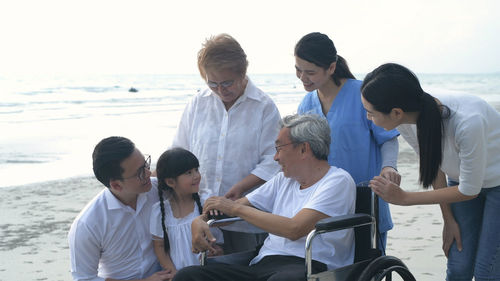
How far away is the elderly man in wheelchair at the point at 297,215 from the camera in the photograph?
2.59 metres

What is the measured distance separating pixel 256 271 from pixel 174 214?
54 centimetres

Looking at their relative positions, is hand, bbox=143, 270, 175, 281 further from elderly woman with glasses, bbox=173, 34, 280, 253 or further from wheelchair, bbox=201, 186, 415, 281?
elderly woman with glasses, bbox=173, 34, 280, 253

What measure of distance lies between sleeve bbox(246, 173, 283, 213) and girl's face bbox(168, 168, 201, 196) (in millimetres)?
252

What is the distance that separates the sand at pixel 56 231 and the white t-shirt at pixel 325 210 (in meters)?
1.44

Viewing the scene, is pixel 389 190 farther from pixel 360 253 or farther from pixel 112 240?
pixel 112 240

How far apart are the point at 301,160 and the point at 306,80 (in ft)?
1.37

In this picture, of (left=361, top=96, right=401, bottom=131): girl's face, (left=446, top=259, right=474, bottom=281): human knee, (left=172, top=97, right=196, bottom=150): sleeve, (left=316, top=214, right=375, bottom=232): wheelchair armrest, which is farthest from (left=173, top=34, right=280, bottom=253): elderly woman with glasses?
(left=446, top=259, right=474, bottom=281): human knee

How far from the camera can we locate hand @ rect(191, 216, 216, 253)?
272 cm

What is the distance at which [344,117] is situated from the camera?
2984 mm

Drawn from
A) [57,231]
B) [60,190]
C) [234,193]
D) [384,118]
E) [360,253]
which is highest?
[384,118]

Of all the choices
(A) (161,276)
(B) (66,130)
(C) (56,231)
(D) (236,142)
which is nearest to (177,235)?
(A) (161,276)

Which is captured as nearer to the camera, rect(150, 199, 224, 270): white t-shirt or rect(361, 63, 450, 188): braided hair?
rect(361, 63, 450, 188): braided hair

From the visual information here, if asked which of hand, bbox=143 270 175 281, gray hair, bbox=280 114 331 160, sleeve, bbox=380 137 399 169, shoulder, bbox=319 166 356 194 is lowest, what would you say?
hand, bbox=143 270 175 281

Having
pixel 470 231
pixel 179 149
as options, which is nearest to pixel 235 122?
pixel 179 149
